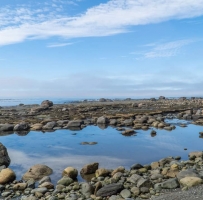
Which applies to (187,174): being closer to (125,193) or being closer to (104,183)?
(125,193)

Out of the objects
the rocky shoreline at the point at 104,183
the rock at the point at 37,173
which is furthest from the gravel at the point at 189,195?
the rock at the point at 37,173

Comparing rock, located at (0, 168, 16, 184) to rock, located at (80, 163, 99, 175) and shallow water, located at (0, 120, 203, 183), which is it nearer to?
shallow water, located at (0, 120, 203, 183)

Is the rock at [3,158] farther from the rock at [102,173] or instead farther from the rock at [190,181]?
the rock at [190,181]

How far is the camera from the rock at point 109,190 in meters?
10.3

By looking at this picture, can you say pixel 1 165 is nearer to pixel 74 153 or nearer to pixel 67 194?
pixel 74 153

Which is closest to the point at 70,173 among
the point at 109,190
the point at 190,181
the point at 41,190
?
the point at 41,190

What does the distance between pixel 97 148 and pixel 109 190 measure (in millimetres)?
9630

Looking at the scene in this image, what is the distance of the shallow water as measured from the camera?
16.0 meters

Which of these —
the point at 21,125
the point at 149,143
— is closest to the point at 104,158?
the point at 149,143

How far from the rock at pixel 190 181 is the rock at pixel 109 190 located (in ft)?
8.01

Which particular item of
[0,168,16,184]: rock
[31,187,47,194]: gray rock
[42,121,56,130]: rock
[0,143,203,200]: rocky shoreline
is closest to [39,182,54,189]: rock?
[0,143,203,200]: rocky shoreline

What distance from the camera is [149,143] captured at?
2144 centimetres

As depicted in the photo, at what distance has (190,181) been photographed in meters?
9.95

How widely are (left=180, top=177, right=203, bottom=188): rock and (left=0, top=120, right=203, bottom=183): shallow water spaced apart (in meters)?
4.64
